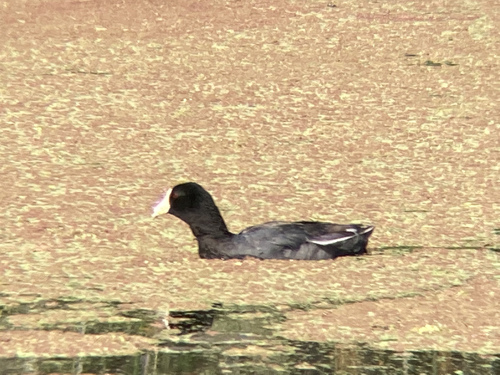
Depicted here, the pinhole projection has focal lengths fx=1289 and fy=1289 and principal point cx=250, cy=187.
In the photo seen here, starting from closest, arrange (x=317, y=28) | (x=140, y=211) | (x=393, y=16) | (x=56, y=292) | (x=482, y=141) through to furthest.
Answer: (x=56, y=292) < (x=140, y=211) < (x=482, y=141) < (x=317, y=28) < (x=393, y=16)

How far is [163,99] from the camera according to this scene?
8.35 meters

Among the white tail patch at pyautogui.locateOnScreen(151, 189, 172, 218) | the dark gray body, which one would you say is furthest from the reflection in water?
the white tail patch at pyautogui.locateOnScreen(151, 189, 172, 218)

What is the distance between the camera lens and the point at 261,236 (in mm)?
5289

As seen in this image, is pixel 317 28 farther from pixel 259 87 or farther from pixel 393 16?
pixel 259 87

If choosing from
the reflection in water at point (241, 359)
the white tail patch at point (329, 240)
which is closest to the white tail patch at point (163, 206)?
the white tail patch at point (329, 240)

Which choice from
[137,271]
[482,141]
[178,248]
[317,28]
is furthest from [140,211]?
[317,28]

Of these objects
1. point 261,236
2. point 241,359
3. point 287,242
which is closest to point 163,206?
point 261,236

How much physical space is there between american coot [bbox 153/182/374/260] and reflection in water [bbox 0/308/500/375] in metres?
0.81

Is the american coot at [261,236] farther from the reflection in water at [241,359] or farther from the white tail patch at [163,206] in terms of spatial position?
the reflection in water at [241,359]

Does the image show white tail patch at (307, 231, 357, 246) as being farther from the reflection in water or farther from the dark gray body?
the reflection in water

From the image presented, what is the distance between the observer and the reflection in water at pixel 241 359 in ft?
13.1

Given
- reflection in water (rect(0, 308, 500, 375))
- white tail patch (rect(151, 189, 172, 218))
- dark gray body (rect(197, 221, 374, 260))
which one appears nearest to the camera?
reflection in water (rect(0, 308, 500, 375))

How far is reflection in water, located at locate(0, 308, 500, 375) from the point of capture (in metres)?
3.99

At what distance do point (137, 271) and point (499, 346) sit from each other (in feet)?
4.84
